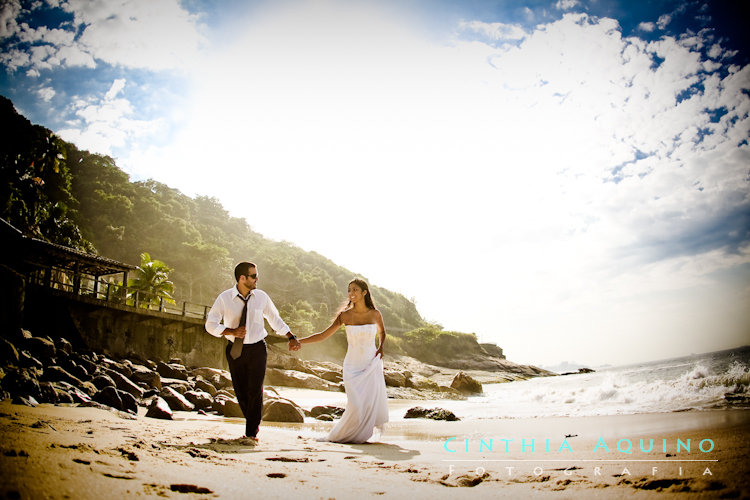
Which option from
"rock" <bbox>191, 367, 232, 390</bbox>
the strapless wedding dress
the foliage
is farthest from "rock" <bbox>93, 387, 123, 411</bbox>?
the foliage

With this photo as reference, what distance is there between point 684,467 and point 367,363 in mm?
3269

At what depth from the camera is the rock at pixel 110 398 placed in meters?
6.10

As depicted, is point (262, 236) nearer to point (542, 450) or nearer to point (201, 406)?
point (201, 406)

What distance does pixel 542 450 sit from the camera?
152 inches

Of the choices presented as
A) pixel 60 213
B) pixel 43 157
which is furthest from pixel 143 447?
pixel 60 213

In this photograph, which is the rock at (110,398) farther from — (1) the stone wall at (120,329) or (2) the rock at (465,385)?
(2) the rock at (465,385)

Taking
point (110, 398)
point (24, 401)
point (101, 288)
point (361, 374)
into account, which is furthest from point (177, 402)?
point (101, 288)

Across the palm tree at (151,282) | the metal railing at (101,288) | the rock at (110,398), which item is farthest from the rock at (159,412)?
the palm tree at (151,282)

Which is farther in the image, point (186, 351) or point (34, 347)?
point (186, 351)

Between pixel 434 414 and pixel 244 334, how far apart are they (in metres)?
5.73

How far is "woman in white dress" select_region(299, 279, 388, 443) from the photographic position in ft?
15.3

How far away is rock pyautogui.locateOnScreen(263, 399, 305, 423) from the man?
3155mm

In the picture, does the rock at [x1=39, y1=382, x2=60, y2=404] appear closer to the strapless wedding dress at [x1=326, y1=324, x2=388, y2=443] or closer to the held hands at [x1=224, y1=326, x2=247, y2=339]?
the held hands at [x1=224, y1=326, x2=247, y2=339]

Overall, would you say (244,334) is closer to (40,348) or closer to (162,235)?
(40,348)
